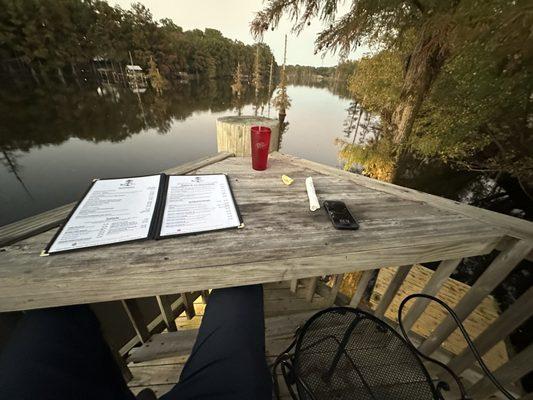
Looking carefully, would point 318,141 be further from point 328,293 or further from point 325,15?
point 328,293

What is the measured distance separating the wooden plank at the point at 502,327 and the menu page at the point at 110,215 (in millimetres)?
2115

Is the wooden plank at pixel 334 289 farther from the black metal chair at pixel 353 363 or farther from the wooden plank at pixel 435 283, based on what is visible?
the black metal chair at pixel 353 363

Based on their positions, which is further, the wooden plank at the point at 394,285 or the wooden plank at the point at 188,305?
the wooden plank at the point at 188,305

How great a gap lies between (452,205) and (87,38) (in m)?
59.0

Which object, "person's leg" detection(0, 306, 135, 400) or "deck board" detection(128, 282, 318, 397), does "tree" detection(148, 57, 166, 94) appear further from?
"person's leg" detection(0, 306, 135, 400)

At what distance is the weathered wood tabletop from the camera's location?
2.70ft

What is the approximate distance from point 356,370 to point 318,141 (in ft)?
70.9

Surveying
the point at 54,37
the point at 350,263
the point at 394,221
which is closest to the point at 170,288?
the point at 350,263

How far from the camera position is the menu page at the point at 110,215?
0.94 meters

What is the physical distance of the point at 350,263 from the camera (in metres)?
1.06

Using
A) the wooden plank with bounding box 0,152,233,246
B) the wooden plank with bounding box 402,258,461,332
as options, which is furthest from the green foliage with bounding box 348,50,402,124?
the wooden plank with bounding box 0,152,233,246

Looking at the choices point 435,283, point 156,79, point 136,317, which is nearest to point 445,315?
point 435,283

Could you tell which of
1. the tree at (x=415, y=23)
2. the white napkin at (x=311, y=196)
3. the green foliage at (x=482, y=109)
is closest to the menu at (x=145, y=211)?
the white napkin at (x=311, y=196)

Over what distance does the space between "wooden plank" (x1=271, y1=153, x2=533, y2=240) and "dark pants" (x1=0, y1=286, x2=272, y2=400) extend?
3.87 ft
